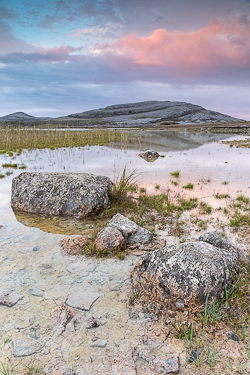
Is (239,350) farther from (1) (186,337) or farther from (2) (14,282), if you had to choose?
(2) (14,282)

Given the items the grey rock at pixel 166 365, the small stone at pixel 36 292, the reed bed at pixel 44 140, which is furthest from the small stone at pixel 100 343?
the reed bed at pixel 44 140

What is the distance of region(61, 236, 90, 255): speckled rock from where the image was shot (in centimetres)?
540

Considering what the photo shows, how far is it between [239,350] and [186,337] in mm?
630

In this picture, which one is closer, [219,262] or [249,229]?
[219,262]

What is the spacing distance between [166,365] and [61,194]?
19.0ft

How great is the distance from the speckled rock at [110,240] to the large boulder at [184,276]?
4.10 ft

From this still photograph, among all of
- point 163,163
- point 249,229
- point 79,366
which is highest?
point 163,163

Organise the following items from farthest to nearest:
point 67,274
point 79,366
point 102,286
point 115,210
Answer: point 115,210 → point 67,274 → point 102,286 → point 79,366

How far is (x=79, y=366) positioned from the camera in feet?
9.32

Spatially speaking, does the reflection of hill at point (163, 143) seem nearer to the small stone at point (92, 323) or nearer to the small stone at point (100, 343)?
the small stone at point (92, 323)

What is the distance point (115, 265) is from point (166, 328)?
179 cm

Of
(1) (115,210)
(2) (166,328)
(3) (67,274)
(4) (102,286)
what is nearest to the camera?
(2) (166,328)

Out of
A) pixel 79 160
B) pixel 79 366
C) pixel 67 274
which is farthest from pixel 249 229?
pixel 79 160

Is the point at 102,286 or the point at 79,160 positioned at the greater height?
the point at 79,160
